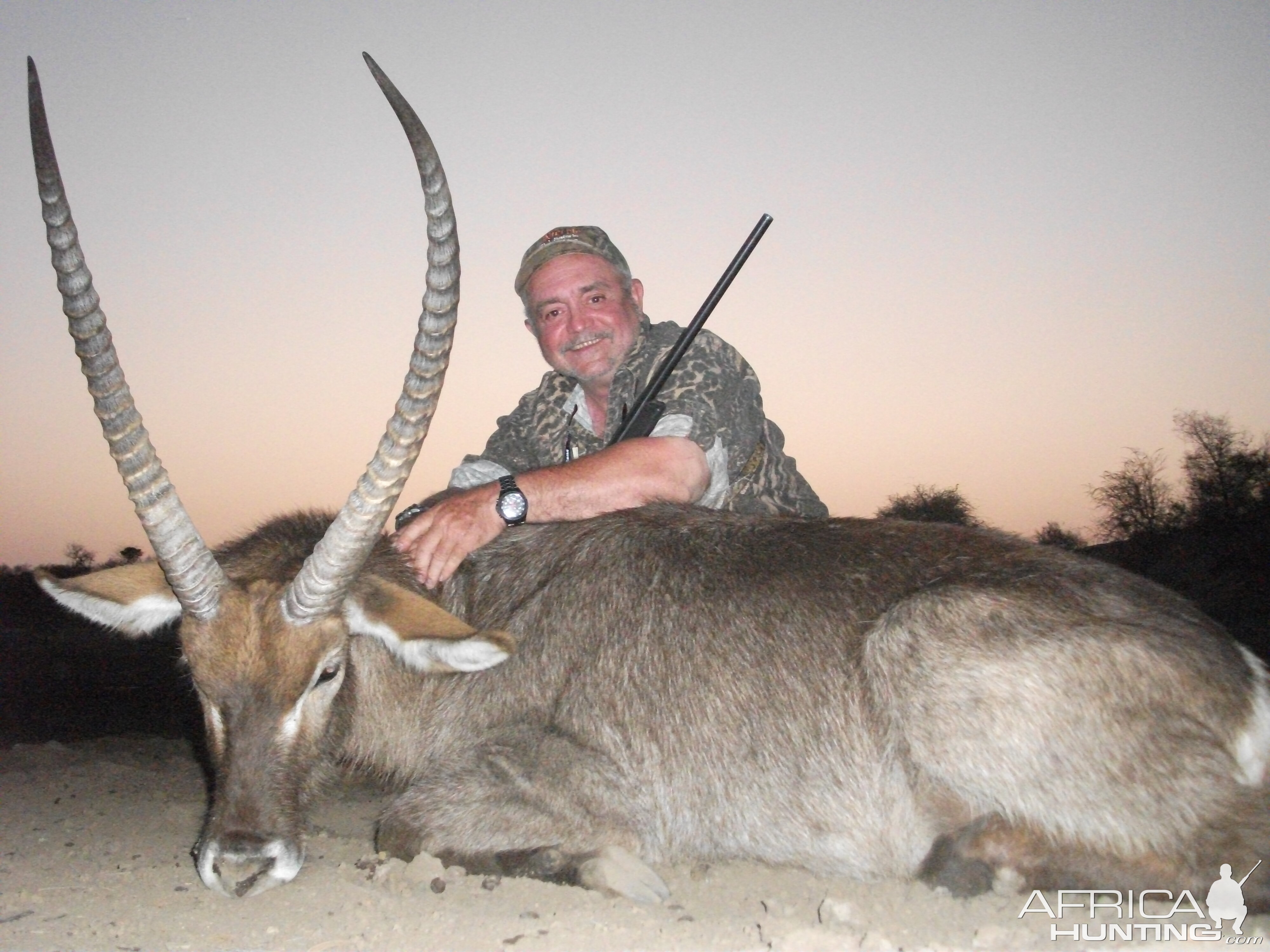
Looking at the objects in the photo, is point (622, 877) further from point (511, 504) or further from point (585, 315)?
point (585, 315)

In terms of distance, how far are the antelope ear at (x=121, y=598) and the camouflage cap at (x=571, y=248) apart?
3.74 meters

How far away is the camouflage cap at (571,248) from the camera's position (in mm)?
6738

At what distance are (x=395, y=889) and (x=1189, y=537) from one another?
21.9 metres

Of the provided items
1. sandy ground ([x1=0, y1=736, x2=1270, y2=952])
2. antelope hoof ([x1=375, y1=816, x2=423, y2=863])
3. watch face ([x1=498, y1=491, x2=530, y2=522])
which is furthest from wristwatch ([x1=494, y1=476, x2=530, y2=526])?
sandy ground ([x1=0, y1=736, x2=1270, y2=952])

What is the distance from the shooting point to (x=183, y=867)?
3592 mm

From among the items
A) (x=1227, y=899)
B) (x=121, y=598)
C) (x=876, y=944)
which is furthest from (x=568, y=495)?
(x=1227, y=899)

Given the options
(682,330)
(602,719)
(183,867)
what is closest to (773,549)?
(602,719)

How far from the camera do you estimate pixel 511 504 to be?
4652 millimetres

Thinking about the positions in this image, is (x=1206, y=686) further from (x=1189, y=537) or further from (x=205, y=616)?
(x=1189, y=537)

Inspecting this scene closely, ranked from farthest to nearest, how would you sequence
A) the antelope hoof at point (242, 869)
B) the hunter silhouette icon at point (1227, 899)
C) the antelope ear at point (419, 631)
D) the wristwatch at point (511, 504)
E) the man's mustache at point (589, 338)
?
the man's mustache at point (589, 338) → the wristwatch at point (511, 504) → the antelope ear at point (419, 631) → the antelope hoof at point (242, 869) → the hunter silhouette icon at point (1227, 899)

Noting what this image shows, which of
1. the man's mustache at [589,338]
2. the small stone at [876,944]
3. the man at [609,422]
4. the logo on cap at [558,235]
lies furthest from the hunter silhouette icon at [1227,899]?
the logo on cap at [558,235]

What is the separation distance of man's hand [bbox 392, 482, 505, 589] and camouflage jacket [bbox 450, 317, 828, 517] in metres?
1.33

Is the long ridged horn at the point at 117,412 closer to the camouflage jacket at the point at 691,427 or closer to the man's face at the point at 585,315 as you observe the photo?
the camouflage jacket at the point at 691,427

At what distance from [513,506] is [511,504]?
0.05ft
